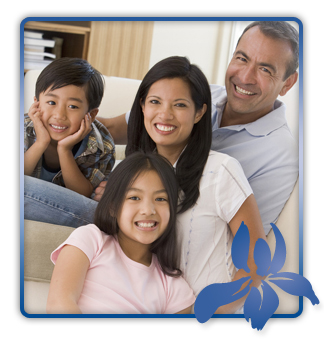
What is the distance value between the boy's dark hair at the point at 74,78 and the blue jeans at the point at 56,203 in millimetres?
224

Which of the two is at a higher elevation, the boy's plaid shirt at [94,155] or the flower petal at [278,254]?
the boy's plaid shirt at [94,155]

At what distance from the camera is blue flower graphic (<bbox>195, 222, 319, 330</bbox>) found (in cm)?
110

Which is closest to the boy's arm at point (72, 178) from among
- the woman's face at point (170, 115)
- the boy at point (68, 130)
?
the boy at point (68, 130)


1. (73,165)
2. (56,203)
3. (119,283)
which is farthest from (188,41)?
(119,283)

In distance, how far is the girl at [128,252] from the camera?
1066 mm

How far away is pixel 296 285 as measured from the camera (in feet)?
3.72

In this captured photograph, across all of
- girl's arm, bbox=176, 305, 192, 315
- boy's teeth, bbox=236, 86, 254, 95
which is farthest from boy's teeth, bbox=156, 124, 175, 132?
girl's arm, bbox=176, 305, 192, 315

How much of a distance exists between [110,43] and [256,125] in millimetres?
442

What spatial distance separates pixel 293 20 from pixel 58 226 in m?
Answer: 0.82

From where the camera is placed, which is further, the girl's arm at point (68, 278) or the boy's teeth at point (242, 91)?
the boy's teeth at point (242, 91)

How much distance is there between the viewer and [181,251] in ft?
3.65

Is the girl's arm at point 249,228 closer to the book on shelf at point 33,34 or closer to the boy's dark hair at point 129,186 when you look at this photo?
the boy's dark hair at point 129,186

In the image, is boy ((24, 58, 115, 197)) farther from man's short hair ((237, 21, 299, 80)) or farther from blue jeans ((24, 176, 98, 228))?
man's short hair ((237, 21, 299, 80))
